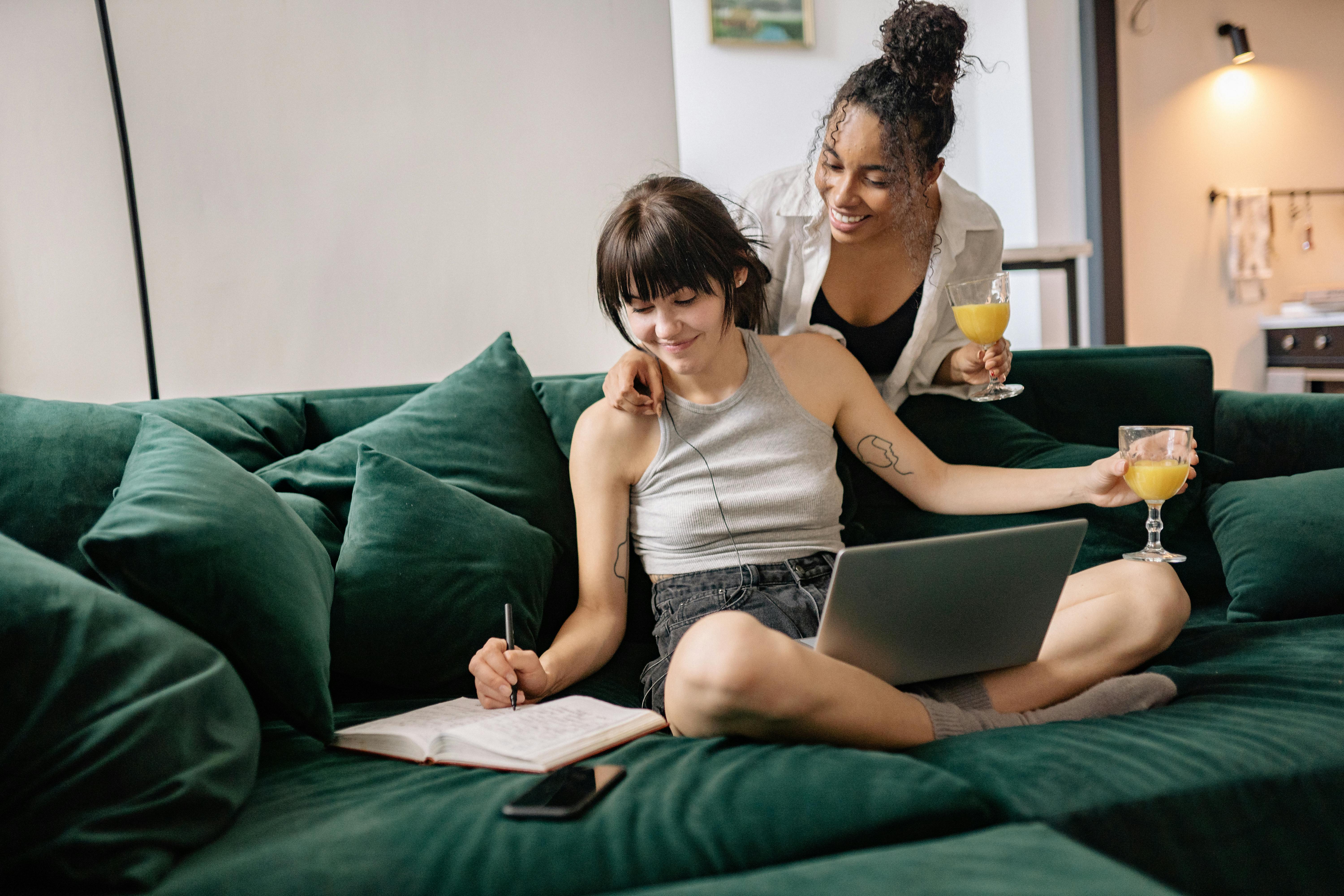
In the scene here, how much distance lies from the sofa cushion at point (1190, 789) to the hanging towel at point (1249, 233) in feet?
13.6

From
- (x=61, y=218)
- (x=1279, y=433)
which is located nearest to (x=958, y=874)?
(x=1279, y=433)

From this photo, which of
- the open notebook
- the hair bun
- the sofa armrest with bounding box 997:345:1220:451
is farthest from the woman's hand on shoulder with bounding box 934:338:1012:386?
the open notebook

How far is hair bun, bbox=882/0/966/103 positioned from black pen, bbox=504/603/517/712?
1.15 metres

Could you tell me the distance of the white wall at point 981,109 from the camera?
4.21 metres

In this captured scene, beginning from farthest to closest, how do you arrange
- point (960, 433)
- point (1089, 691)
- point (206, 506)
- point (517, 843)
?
1. point (960, 433)
2. point (1089, 691)
3. point (206, 506)
4. point (517, 843)

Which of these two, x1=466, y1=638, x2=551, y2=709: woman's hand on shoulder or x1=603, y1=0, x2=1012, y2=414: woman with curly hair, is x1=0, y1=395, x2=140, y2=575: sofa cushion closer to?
x1=466, y1=638, x2=551, y2=709: woman's hand on shoulder

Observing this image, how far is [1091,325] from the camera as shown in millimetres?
4391

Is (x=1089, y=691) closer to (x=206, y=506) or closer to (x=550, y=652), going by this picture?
(x=550, y=652)

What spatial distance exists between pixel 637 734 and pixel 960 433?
1001mm

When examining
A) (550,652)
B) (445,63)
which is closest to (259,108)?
(445,63)

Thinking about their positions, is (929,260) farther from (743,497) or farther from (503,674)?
(503,674)

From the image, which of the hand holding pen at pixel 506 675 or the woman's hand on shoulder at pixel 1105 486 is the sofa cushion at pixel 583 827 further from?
the woman's hand on shoulder at pixel 1105 486

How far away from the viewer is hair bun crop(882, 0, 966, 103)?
1.56 metres

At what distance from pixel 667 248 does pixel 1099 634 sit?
843 millimetres
